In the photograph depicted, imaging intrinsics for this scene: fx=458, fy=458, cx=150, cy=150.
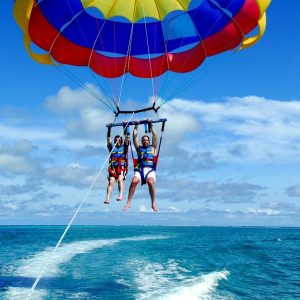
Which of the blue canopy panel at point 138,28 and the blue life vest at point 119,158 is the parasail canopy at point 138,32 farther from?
the blue life vest at point 119,158

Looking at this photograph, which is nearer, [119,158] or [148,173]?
[148,173]

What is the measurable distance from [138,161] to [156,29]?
406 centimetres

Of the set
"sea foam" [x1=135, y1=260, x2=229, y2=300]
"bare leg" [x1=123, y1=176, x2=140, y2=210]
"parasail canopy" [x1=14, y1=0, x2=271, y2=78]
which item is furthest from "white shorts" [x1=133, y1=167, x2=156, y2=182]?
"sea foam" [x1=135, y1=260, x2=229, y2=300]

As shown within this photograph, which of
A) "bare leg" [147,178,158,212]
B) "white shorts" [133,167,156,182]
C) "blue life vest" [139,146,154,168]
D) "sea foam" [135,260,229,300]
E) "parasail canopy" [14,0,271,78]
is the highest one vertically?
"parasail canopy" [14,0,271,78]

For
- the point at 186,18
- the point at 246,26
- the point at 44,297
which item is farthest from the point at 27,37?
the point at 44,297

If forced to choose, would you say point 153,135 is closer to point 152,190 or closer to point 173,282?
point 152,190

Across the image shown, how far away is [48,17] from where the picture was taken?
11.6 m

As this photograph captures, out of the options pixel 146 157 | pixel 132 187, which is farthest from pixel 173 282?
pixel 146 157

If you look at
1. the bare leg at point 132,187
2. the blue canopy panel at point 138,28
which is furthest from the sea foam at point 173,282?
the blue canopy panel at point 138,28

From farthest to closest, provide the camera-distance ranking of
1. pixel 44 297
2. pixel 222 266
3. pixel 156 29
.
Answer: pixel 222 266 → pixel 44 297 → pixel 156 29

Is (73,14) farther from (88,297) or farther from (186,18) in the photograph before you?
(88,297)

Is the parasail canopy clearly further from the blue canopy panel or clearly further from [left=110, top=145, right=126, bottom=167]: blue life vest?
[left=110, top=145, right=126, bottom=167]: blue life vest

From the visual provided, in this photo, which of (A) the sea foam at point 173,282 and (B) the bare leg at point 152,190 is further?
(A) the sea foam at point 173,282

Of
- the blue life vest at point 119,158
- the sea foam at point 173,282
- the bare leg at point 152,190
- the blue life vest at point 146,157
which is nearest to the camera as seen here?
the bare leg at point 152,190
